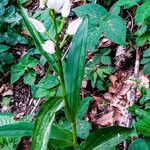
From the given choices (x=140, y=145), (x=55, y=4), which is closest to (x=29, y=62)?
(x=140, y=145)

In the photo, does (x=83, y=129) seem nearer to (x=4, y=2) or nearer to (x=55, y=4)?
(x=55, y=4)

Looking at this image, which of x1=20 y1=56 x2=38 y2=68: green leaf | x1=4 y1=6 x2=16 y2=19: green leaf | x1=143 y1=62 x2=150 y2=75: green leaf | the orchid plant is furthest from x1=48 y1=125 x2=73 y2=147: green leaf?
x1=4 y1=6 x2=16 y2=19: green leaf

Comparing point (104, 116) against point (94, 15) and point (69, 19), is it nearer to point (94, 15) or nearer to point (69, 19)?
point (94, 15)

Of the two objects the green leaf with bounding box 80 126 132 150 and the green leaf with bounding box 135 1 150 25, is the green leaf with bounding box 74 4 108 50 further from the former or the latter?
the green leaf with bounding box 80 126 132 150

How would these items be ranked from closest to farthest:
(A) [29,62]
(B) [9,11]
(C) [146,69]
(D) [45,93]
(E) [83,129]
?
(E) [83,129] < (C) [146,69] < (D) [45,93] < (A) [29,62] < (B) [9,11]

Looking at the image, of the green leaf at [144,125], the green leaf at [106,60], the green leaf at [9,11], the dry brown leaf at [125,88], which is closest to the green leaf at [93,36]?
the green leaf at [106,60]
